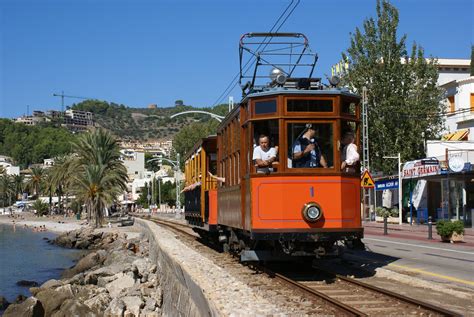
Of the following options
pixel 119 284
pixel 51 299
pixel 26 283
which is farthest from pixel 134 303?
pixel 26 283

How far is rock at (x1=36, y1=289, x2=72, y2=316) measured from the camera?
21.3m

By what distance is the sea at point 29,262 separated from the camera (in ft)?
112

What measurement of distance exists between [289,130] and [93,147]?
190ft

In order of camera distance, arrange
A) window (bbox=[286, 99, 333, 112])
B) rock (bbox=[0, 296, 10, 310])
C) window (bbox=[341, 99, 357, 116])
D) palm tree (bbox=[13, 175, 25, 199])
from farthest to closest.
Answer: palm tree (bbox=[13, 175, 25, 199])
rock (bbox=[0, 296, 10, 310])
window (bbox=[341, 99, 357, 116])
window (bbox=[286, 99, 333, 112])

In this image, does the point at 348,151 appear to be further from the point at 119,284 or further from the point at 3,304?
the point at 3,304

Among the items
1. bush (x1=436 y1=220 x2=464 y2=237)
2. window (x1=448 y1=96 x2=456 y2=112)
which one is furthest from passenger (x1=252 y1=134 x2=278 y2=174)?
window (x1=448 y1=96 x2=456 y2=112)

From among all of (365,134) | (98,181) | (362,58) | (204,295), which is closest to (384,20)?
(362,58)

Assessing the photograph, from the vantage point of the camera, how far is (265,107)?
12703mm

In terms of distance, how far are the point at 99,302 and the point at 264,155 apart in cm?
980

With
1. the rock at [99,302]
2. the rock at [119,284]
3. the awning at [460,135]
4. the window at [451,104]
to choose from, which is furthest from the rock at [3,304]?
the window at [451,104]

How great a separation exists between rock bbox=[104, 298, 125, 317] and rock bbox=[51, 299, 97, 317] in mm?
679

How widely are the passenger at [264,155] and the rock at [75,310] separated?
8.67 meters

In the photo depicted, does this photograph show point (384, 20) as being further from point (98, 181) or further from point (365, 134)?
point (98, 181)

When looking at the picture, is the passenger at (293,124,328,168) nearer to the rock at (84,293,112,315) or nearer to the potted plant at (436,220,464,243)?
the rock at (84,293,112,315)
